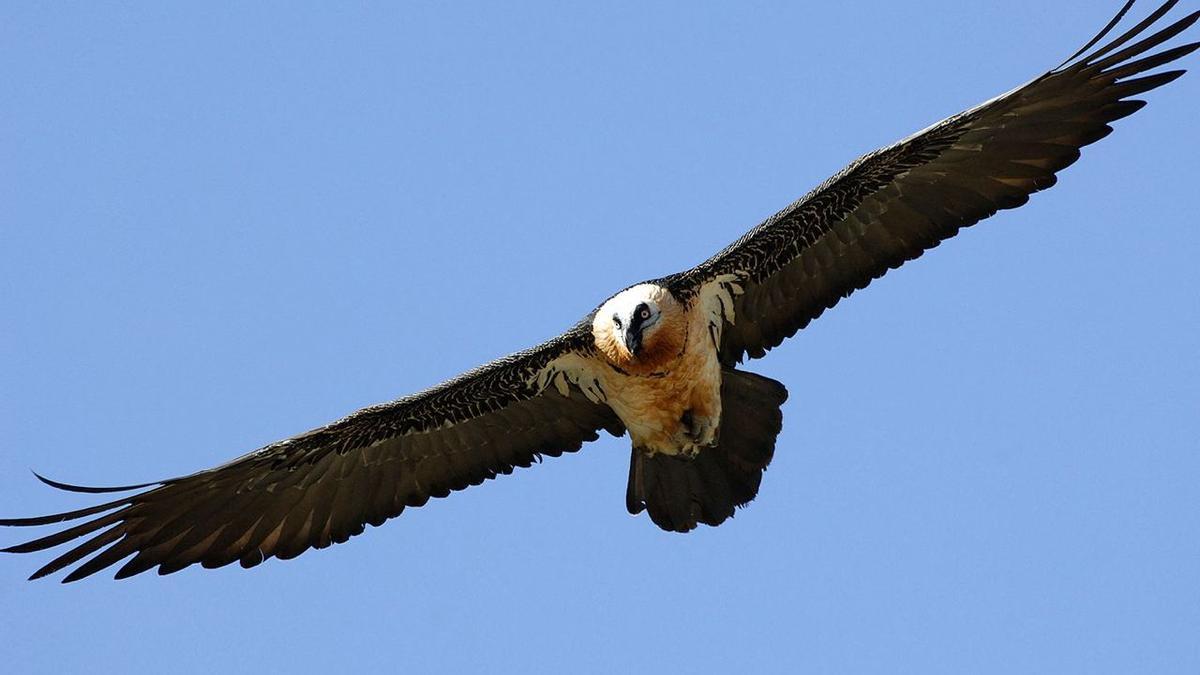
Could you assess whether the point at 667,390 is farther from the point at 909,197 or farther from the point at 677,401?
the point at 909,197

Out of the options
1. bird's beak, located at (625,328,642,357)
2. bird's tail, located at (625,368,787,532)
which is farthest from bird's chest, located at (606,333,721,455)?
bird's beak, located at (625,328,642,357)

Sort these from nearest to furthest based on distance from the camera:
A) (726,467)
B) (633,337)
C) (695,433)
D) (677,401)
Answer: (633,337) < (677,401) < (695,433) < (726,467)

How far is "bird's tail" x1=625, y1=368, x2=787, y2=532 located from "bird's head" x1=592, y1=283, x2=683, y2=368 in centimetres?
77

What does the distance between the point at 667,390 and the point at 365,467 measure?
2413mm

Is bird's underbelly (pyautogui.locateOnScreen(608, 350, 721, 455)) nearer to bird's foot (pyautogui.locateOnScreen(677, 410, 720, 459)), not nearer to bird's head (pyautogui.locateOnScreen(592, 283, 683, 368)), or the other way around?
bird's foot (pyautogui.locateOnScreen(677, 410, 720, 459))

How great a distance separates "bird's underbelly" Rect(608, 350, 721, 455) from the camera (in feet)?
51.0

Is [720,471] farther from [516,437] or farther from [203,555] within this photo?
[203,555]

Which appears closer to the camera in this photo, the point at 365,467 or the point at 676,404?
the point at 676,404

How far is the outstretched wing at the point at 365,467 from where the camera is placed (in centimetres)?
1578

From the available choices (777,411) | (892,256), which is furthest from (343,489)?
(892,256)

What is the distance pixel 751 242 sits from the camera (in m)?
15.9

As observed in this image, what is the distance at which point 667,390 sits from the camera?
51.1ft

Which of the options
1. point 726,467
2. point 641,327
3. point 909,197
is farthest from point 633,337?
point 909,197

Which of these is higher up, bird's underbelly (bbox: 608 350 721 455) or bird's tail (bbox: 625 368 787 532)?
bird's underbelly (bbox: 608 350 721 455)
